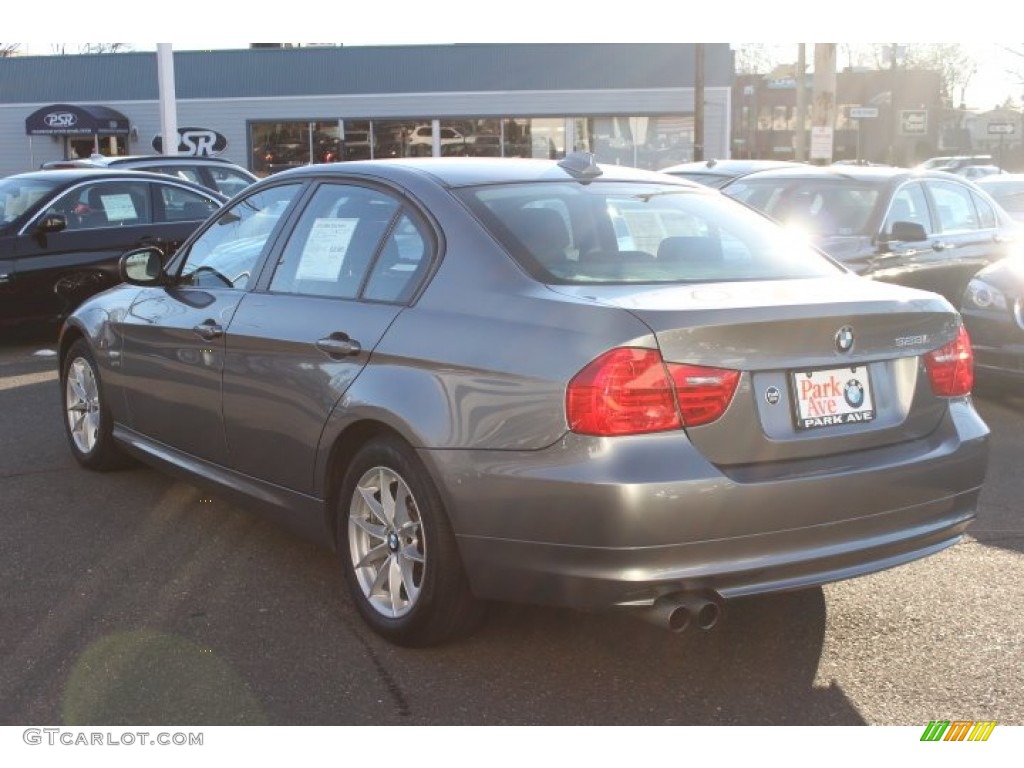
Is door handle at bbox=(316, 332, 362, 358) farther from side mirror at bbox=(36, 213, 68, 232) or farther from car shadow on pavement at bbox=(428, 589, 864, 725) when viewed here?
side mirror at bbox=(36, 213, 68, 232)

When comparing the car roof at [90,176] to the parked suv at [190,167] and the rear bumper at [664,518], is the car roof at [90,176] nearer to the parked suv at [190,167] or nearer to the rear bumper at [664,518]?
the parked suv at [190,167]

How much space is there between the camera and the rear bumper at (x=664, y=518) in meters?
3.29

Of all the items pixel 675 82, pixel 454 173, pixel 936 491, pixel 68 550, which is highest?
pixel 675 82

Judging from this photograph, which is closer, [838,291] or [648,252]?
[838,291]

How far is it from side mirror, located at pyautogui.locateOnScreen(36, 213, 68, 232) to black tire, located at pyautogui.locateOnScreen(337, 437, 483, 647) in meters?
7.37

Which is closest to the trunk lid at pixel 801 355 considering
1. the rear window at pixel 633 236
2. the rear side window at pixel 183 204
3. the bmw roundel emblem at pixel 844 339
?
the bmw roundel emblem at pixel 844 339

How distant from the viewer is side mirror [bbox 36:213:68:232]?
10.5 meters

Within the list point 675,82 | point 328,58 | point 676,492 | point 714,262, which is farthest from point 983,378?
point 328,58

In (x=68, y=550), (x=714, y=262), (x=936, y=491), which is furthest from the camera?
(x=68, y=550)

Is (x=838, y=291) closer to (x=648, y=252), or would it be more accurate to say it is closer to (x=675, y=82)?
(x=648, y=252)

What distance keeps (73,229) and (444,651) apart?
319 inches

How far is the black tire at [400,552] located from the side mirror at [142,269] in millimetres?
1849

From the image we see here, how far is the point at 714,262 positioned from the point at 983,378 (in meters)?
4.67

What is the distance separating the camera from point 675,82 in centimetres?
3591
